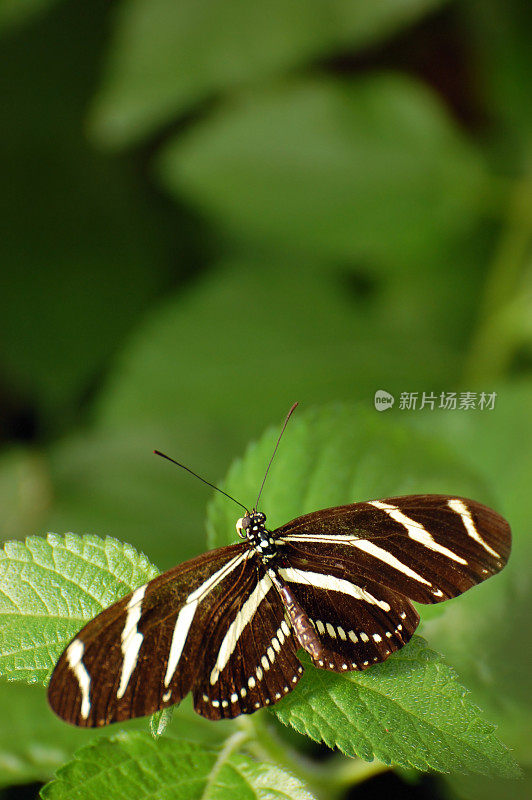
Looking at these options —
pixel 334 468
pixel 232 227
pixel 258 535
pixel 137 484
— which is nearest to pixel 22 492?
pixel 137 484

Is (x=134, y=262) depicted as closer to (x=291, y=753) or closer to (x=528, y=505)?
(x=528, y=505)

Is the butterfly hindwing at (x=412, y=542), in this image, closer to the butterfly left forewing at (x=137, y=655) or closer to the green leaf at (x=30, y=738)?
the butterfly left forewing at (x=137, y=655)

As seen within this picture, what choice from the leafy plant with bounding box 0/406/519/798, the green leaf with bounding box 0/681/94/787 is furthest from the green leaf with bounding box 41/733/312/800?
the green leaf with bounding box 0/681/94/787

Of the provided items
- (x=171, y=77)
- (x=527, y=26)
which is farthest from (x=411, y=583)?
(x=527, y=26)

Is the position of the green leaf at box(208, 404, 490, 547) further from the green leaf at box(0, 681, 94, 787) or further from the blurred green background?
the blurred green background

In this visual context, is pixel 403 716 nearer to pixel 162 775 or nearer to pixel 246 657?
pixel 246 657
